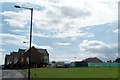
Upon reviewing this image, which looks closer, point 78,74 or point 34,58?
point 78,74

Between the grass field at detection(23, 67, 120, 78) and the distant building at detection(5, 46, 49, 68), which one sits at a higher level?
the distant building at detection(5, 46, 49, 68)

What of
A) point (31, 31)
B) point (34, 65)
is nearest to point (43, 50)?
point (34, 65)

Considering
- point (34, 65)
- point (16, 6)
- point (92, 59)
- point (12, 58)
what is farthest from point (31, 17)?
point (92, 59)

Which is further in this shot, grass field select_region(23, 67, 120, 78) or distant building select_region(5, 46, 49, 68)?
distant building select_region(5, 46, 49, 68)

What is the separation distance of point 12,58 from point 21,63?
35600mm

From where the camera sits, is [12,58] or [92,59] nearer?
[12,58]

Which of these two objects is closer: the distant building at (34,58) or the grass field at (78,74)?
the grass field at (78,74)

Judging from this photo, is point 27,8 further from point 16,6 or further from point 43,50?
point 43,50

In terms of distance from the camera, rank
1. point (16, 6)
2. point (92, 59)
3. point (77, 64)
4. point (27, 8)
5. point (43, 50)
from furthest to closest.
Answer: point (92, 59), point (43, 50), point (77, 64), point (27, 8), point (16, 6)

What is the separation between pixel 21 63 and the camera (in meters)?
139

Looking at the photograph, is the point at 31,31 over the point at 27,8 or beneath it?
beneath

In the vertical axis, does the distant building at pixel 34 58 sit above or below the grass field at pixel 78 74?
above

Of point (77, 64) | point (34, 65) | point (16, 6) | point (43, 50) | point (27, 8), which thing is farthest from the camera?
point (43, 50)

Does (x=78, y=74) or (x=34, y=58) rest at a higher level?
(x=34, y=58)
